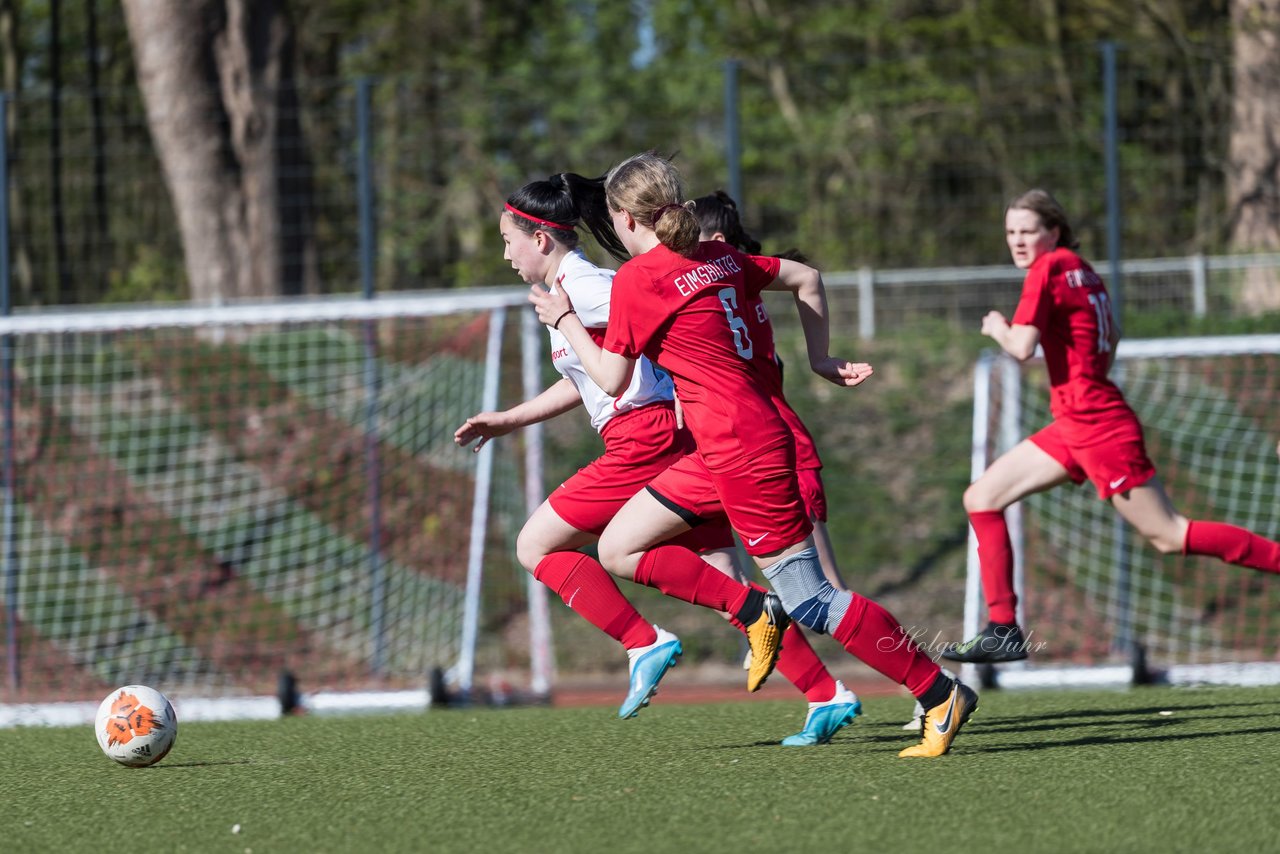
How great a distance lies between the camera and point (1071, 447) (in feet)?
20.0

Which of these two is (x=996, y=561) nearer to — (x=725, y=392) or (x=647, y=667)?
(x=647, y=667)

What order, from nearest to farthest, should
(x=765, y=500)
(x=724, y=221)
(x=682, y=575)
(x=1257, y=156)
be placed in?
(x=765, y=500), (x=682, y=575), (x=724, y=221), (x=1257, y=156)

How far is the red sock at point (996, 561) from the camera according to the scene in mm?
6160

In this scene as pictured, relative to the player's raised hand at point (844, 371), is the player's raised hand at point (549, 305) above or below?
above

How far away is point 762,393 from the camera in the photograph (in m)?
4.77

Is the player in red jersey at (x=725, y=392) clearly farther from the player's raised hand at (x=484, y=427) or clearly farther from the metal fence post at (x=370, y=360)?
the metal fence post at (x=370, y=360)

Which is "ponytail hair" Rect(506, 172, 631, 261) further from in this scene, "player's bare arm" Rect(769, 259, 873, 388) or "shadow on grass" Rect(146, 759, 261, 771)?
"shadow on grass" Rect(146, 759, 261, 771)

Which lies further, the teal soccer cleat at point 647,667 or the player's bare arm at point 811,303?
the player's bare arm at point 811,303

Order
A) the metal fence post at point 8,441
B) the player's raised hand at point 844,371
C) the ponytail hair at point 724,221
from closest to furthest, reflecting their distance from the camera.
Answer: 1. the player's raised hand at point 844,371
2. the ponytail hair at point 724,221
3. the metal fence post at point 8,441

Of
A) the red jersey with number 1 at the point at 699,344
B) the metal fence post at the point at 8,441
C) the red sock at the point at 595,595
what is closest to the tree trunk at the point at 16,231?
the metal fence post at the point at 8,441

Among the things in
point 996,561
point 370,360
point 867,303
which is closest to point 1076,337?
point 996,561

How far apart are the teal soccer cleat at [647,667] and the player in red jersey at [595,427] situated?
0.01 m

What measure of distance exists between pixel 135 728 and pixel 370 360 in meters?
4.61

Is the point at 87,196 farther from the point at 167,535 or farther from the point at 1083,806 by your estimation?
the point at 1083,806
